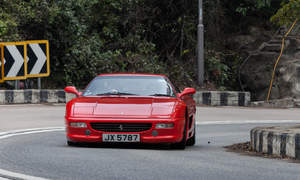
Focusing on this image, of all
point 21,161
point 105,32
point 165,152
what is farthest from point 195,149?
point 105,32

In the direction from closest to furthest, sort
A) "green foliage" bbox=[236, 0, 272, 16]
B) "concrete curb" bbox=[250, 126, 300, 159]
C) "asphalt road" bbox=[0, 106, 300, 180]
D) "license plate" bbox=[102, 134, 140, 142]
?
"asphalt road" bbox=[0, 106, 300, 180]
"concrete curb" bbox=[250, 126, 300, 159]
"license plate" bbox=[102, 134, 140, 142]
"green foliage" bbox=[236, 0, 272, 16]

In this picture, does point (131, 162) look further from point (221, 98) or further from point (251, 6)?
Answer: point (251, 6)

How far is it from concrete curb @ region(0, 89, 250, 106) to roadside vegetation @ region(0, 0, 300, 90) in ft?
12.1

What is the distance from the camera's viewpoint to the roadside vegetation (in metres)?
28.2

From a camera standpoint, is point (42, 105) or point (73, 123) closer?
point (73, 123)

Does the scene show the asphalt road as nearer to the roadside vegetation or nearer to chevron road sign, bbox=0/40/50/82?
chevron road sign, bbox=0/40/50/82

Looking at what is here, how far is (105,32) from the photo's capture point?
3158 centimetres

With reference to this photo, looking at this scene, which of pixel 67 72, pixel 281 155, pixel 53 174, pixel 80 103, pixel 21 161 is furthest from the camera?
pixel 67 72

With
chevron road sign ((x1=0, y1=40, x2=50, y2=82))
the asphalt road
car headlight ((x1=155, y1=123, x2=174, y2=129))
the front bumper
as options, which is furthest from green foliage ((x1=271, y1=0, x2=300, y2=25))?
chevron road sign ((x1=0, y1=40, x2=50, y2=82))

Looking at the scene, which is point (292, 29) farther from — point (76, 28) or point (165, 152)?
point (165, 152)

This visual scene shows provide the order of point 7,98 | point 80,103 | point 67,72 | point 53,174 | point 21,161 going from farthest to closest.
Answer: point 67,72 < point 7,98 < point 80,103 < point 21,161 < point 53,174

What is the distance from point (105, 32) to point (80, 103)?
20635 millimetres

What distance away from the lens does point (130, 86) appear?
12.0 m

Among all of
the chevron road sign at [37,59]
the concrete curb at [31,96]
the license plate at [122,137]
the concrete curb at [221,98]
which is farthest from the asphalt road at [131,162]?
the concrete curb at [221,98]
